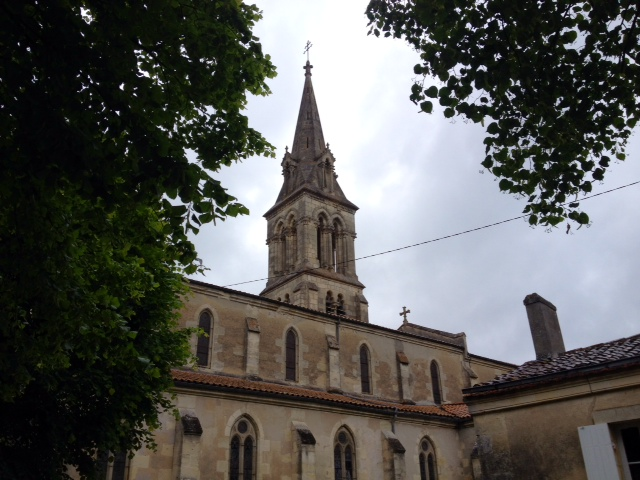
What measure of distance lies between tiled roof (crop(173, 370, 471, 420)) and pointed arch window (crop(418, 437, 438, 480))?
53.2 inches

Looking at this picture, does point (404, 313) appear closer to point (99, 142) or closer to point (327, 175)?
point (327, 175)

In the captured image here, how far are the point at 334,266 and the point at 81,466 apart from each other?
30.7 metres

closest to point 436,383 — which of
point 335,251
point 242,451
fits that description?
point 242,451

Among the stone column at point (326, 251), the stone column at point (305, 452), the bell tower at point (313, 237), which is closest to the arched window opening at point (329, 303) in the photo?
the bell tower at point (313, 237)

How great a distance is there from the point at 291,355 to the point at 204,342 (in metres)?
4.34

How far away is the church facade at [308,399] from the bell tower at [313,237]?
6.47ft

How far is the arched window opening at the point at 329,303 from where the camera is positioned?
38.6 meters

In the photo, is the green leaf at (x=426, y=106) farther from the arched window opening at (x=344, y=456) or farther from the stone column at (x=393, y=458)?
the stone column at (x=393, y=458)

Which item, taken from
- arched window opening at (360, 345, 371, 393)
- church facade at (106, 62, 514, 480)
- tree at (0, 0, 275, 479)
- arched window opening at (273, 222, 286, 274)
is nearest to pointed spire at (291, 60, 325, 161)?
arched window opening at (273, 222, 286, 274)

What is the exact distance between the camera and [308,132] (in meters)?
48.8

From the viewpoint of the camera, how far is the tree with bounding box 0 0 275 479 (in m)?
5.29

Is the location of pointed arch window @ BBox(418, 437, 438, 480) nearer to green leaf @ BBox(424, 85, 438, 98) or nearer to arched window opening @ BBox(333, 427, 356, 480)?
arched window opening @ BBox(333, 427, 356, 480)

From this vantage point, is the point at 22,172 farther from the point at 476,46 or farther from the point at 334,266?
the point at 334,266

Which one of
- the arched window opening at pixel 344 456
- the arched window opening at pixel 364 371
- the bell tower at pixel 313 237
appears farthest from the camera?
the bell tower at pixel 313 237
